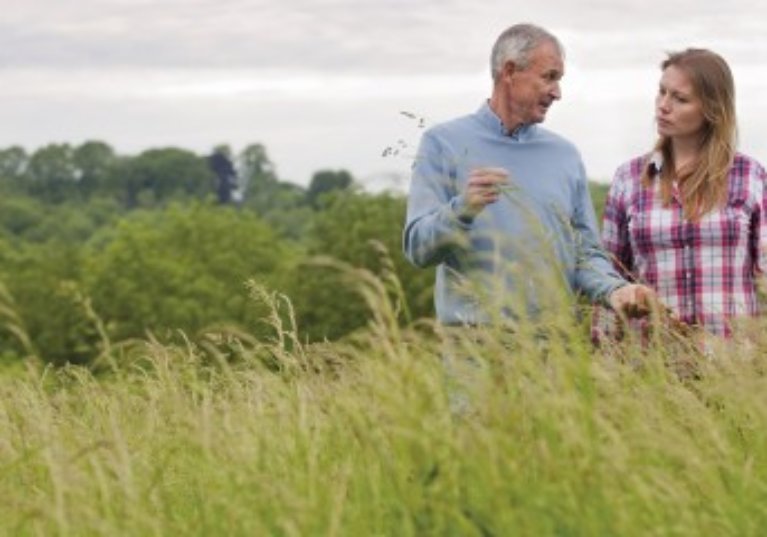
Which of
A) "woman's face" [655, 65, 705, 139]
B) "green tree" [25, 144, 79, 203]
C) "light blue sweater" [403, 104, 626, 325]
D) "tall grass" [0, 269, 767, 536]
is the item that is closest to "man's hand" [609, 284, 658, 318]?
"light blue sweater" [403, 104, 626, 325]

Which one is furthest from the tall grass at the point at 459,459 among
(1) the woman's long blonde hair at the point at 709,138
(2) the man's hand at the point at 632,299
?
(1) the woman's long blonde hair at the point at 709,138

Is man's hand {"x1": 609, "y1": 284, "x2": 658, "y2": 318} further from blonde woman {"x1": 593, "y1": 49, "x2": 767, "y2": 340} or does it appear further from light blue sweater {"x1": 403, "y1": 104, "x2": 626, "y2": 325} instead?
blonde woman {"x1": 593, "y1": 49, "x2": 767, "y2": 340}

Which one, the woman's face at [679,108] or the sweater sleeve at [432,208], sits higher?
the woman's face at [679,108]

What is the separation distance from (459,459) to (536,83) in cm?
299

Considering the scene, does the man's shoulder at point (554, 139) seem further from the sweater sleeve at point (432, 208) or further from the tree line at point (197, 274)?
the tree line at point (197, 274)

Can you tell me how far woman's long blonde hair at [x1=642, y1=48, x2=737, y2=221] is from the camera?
6668 millimetres

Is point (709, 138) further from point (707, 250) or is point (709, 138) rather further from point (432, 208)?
point (432, 208)

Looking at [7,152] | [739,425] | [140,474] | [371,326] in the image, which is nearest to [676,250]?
[739,425]

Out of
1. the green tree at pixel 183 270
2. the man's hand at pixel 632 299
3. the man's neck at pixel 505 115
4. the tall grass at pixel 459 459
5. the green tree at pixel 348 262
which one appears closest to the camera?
the tall grass at pixel 459 459

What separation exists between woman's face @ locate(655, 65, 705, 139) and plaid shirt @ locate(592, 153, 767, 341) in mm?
223

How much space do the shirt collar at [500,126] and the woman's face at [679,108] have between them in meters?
0.50

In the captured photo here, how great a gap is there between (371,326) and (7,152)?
19805 cm

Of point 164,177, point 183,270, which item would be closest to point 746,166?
point 183,270

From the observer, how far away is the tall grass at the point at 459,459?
12.6 ft
